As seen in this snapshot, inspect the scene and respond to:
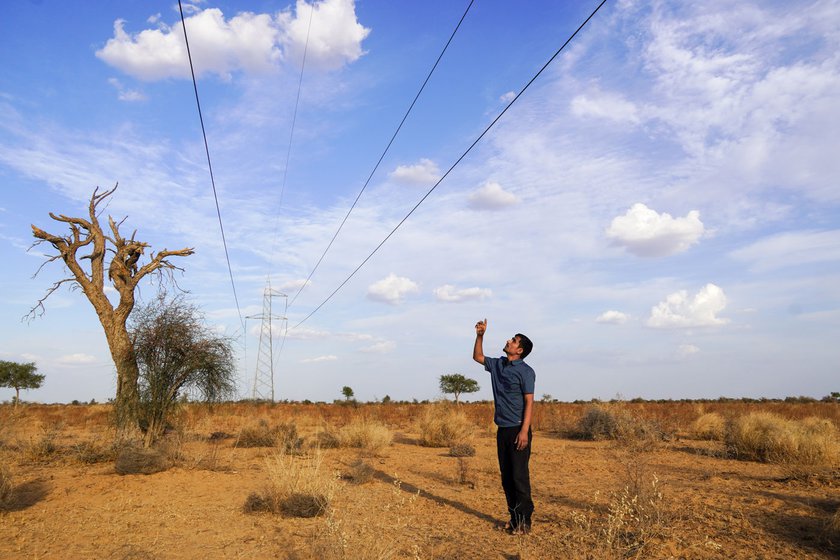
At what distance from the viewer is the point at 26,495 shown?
941 cm

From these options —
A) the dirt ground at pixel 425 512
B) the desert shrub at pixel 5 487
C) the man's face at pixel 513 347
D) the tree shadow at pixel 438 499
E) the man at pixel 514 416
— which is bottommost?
the tree shadow at pixel 438 499

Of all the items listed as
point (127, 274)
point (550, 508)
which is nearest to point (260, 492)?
point (550, 508)

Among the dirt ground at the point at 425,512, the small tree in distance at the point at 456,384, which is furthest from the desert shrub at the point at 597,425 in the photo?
the small tree in distance at the point at 456,384

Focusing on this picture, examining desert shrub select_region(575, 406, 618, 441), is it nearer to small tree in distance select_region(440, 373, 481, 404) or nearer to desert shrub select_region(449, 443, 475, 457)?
desert shrub select_region(449, 443, 475, 457)

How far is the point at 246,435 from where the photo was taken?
18.2 metres

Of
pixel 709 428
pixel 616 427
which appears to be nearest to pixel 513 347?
pixel 616 427

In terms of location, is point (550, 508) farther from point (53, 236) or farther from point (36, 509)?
point (53, 236)

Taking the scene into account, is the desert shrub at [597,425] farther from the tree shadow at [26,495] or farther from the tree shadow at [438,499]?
the tree shadow at [26,495]

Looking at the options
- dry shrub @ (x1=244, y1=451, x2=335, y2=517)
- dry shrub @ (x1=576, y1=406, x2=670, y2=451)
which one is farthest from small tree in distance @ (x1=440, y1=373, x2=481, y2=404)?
dry shrub @ (x1=244, y1=451, x2=335, y2=517)

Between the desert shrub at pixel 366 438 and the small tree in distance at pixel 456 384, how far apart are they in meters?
37.9

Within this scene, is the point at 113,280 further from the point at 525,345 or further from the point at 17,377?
the point at 17,377

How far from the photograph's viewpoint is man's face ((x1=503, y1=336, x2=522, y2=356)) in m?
7.42

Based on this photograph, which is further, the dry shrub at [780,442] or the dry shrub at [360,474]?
the dry shrub at [780,442]

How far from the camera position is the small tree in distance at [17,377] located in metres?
46.8
